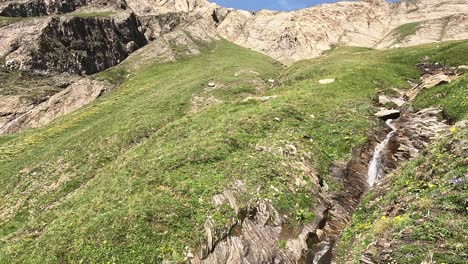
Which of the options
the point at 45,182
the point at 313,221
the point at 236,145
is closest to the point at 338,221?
the point at 313,221

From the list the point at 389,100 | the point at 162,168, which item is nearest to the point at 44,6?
the point at 162,168

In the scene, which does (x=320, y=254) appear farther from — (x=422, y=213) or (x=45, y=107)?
(x=45, y=107)

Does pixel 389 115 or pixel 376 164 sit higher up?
pixel 376 164

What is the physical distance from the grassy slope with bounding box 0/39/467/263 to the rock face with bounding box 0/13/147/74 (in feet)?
151

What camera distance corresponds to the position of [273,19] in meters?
181

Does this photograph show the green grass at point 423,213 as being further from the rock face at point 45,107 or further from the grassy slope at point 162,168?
the rock face at point 45,107

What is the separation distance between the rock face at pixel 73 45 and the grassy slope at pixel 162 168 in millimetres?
46075

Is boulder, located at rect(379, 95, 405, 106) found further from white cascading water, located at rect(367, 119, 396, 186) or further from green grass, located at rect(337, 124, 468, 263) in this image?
green grass, located at rect(337, 124, 468, 263)

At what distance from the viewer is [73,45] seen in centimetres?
10931

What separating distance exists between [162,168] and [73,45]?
306ft

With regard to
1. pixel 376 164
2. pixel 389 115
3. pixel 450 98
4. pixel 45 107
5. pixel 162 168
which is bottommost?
pixel 45 107

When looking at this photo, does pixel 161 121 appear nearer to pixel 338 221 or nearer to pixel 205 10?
pixel 338 221

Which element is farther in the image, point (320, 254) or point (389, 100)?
point (389, 100)

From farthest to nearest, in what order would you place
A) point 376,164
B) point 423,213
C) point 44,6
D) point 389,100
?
point 44,6 < point 389,100 < point 376,164 < point 423,213
